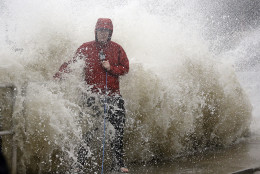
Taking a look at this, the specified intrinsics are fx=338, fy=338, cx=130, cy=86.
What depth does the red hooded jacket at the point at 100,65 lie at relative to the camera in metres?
4.27

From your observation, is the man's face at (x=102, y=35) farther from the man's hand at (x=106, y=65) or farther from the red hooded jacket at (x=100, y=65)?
the man's hand at (x=106, y=65)

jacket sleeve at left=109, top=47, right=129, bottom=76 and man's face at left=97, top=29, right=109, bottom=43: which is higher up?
man's face at left=97, top=29, right=109, bottom=43

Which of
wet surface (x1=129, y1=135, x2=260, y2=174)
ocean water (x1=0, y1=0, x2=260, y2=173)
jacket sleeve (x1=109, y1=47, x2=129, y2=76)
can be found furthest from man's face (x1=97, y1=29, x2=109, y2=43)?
wet surface (x1=129, y1=135, x2=260, y2=174)

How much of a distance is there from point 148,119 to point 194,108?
47.1 inches

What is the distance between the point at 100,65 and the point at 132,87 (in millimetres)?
1246

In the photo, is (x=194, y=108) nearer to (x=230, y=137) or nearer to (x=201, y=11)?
(x=230, y=137)

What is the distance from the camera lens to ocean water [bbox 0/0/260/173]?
4109 mm

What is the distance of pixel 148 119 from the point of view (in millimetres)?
5344

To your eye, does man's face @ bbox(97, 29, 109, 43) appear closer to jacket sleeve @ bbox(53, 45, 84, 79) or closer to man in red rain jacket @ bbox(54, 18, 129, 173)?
man in red rain jacket @ bbox(54, 18, 129, 173)

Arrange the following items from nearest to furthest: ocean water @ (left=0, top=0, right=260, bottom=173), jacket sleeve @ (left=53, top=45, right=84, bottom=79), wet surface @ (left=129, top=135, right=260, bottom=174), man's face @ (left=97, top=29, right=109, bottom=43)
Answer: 1. ocean water @ (left=0, top=0, right=260, bottom=173)
2. jacket sleeve @ (left=53, top=45, right=84, bottom=79)
3. man's face @ (left=97, top=29, right=109, bottom=43)
4. wet surface @ (left=129, top=135, right=260, bottom=174)

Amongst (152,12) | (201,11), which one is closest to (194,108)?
(152,12)

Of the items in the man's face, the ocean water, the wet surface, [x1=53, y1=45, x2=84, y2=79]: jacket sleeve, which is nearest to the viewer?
the ocean water

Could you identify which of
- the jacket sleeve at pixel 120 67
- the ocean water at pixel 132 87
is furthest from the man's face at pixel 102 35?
the ocean water at pixel 132 87

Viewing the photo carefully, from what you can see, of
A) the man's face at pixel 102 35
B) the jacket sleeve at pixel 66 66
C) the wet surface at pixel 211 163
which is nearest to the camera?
the jacket sleeve at pixel 66 66
